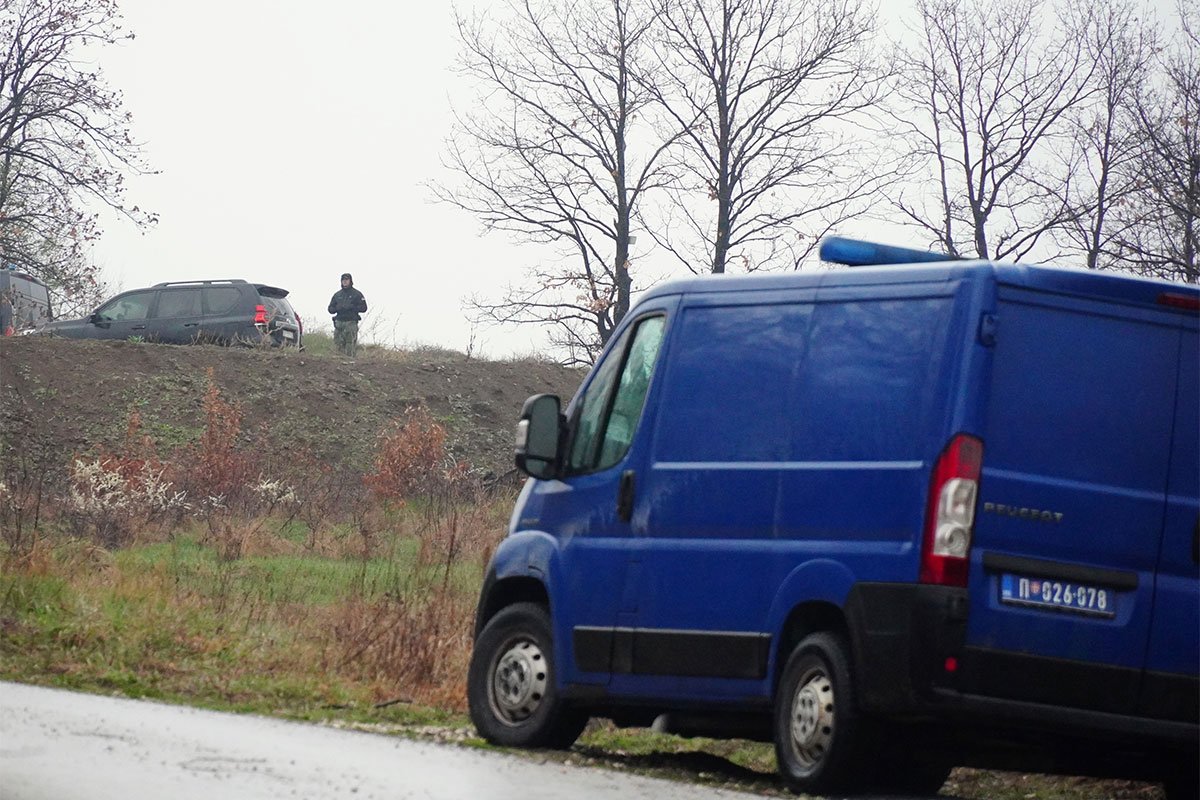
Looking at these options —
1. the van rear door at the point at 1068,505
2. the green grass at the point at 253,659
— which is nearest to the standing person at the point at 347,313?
the green grass at the point at 253,659

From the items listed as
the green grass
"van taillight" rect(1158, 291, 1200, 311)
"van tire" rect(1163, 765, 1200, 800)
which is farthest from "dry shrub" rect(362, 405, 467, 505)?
"van taillight" rect(1158, 291, 1200, 311)

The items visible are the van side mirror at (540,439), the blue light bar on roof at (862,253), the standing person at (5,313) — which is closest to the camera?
the blue light bar on roof at (862,253)

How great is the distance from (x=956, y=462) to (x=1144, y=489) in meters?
0.85

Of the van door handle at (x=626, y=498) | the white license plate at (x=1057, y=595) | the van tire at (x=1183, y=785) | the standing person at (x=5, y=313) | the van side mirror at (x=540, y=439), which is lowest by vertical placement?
the van tire at (x=1183, y=785)

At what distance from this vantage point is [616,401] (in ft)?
29.8

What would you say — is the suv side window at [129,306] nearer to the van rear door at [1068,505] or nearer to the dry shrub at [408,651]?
the dry shrub at [408,651]

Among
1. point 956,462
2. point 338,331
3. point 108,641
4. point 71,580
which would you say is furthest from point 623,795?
point 338,331

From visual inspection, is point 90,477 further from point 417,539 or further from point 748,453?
point 748,453

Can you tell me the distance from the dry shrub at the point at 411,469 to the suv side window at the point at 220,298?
24.1 ft

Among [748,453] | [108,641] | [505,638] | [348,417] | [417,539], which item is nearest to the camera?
[748,453]

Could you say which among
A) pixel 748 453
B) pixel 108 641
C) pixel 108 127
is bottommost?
pixel 108 641

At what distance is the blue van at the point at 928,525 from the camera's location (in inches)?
276

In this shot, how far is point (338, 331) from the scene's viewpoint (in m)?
40.8

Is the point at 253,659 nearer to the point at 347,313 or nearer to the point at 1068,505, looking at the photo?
the point at 1068,505
